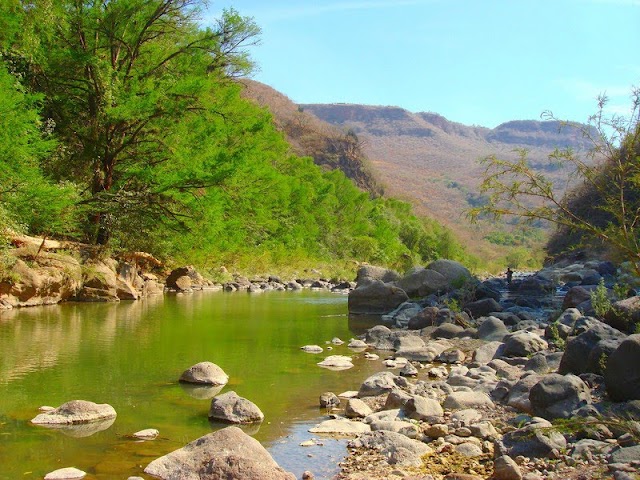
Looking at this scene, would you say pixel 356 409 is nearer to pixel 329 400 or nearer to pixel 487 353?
pixel 329 400

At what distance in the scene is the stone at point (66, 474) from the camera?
14.9 ft

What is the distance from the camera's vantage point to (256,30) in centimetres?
2505

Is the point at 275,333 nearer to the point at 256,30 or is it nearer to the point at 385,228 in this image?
the point at 256,30

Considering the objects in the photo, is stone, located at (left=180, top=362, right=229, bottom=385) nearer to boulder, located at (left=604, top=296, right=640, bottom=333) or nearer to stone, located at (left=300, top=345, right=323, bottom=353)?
stone, located at (left=300, top=345, right=323, bottom=353)

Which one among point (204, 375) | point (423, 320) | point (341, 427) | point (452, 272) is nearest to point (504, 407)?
point (341, 427)

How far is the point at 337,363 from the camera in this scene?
956 centimetres

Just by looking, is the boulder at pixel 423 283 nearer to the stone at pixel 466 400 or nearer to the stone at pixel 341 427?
the stone at pixel 466 400

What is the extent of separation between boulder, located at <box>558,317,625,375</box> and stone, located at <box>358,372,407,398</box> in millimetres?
1904

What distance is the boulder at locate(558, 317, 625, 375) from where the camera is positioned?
700cm

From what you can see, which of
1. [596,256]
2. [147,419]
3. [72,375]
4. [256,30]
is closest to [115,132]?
[256,30]

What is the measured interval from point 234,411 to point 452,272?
46.8 feet

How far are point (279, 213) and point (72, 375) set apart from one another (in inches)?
1305

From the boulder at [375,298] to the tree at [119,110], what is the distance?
575 cm

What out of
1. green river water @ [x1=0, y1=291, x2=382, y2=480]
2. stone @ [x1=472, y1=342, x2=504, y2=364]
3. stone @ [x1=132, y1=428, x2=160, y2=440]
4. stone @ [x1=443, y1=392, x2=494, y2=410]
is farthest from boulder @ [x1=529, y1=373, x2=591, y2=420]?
stone @ [x1=472, y1=342, x2=504, y2=364]
